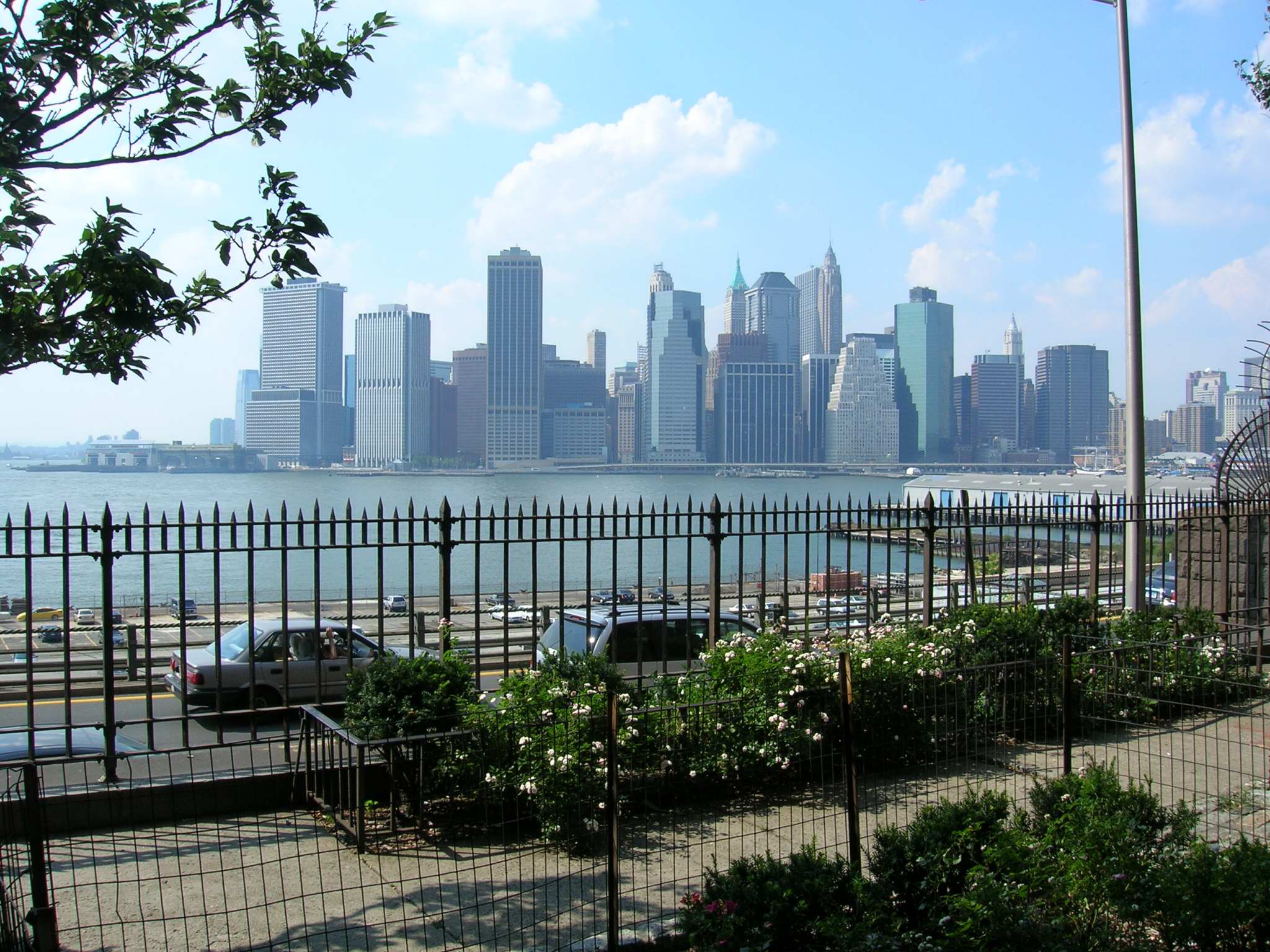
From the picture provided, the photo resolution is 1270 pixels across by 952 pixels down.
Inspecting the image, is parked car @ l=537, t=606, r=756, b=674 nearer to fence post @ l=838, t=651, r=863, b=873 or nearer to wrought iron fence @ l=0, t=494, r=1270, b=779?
wrought iron fence @ l=0, t=494, r=1270, b=779

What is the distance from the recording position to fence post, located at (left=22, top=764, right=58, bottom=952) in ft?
13.8

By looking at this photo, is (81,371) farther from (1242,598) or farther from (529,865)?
(1242,598)

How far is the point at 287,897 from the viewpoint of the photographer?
230 inches

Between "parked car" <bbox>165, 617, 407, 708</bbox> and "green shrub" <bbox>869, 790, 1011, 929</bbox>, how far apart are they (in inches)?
311

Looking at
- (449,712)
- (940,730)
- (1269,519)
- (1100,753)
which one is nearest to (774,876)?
(449,712)

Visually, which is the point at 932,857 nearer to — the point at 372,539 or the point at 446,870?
the point at 446,870

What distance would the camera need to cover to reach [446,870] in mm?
6727

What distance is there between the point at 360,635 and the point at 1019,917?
1045 centimetres

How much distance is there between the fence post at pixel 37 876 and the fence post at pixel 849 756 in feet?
12.1

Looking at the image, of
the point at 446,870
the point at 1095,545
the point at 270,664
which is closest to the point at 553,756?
the point at 446,870

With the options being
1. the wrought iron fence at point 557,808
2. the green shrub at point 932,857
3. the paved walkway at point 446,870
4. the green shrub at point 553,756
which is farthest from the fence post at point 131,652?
the green shrub at point 932,857

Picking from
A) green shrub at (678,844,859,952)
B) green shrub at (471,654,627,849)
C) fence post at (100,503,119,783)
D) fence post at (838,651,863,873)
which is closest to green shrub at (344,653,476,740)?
green shrub at (471,654,627,849)

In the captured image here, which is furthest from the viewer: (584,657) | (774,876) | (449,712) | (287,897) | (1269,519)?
(1269,519)

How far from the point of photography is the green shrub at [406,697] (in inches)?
297
